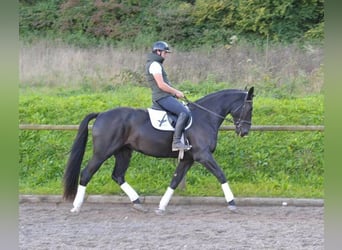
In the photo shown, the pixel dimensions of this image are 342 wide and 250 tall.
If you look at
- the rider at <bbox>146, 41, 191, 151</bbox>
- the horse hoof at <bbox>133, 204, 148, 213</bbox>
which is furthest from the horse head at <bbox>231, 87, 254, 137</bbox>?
the horse hoof at <bbox>133, 204, 148, 213</bbox>

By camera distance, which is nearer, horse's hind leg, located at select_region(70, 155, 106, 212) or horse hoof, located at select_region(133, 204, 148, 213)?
horse's hind leg, located at select_region(70, 155, 106, 212)

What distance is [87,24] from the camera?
17719mm

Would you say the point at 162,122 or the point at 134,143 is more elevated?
the point at 162,122

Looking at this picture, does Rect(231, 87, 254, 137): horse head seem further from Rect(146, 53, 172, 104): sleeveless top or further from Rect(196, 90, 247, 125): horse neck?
Rect(146, 53, 172, 104): sleeveless top

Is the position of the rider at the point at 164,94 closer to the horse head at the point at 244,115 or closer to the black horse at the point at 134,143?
the black horse at the point at 134,143

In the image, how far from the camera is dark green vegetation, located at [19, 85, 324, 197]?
743cm

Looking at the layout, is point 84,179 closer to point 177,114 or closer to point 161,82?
point 177,114

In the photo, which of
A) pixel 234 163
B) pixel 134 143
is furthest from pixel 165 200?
pixel 234 163

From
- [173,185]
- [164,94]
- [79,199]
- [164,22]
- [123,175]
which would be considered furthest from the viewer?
[164,22]

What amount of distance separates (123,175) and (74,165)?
610 mm

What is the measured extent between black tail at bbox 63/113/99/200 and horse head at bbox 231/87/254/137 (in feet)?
5.81

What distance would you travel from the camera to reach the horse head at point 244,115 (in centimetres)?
657

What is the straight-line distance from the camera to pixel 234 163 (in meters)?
7.98

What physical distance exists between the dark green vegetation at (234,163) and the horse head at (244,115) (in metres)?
1.04
